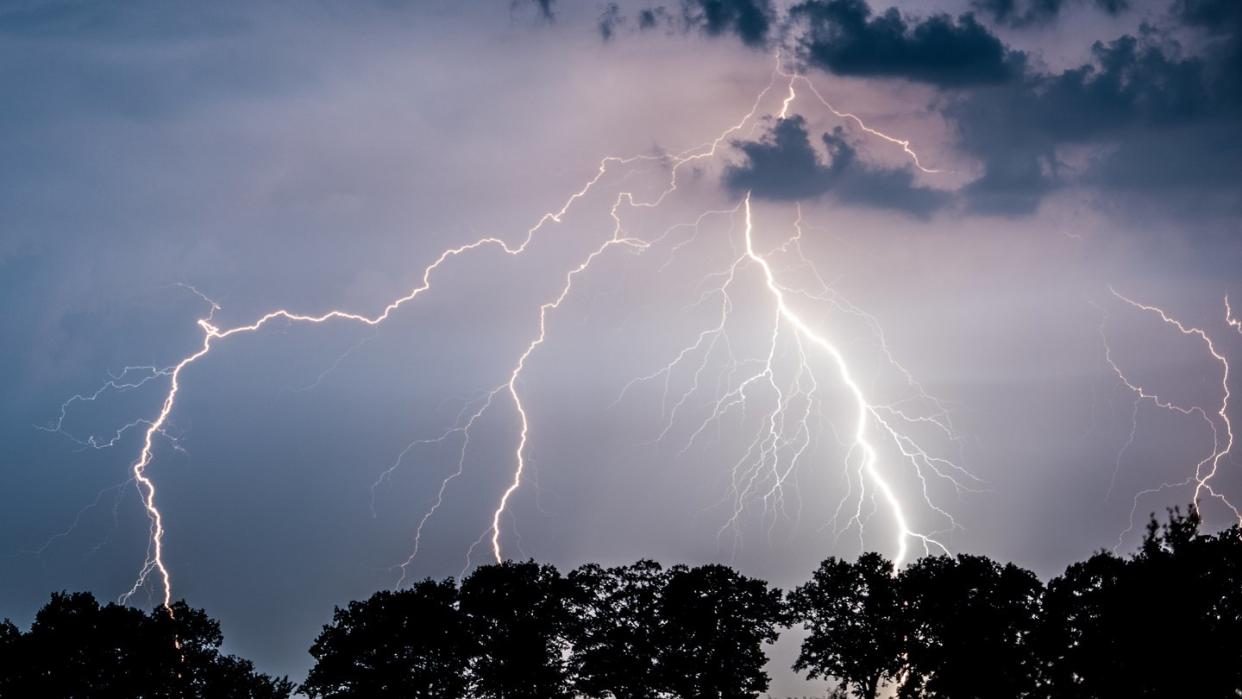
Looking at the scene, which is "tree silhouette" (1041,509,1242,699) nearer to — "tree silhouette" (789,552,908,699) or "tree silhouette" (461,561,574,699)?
"tree silhouette" (789,552,908,699)

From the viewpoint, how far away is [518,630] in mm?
40188

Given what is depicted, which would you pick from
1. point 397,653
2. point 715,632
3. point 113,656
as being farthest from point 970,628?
point 113,656

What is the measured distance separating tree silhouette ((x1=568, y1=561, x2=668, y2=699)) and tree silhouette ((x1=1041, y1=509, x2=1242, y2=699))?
15.4 metres

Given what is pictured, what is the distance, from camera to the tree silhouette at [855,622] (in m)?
36.5

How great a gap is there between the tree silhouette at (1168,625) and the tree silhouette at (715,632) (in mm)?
12646

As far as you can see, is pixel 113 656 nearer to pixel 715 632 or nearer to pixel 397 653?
pixel 397 653

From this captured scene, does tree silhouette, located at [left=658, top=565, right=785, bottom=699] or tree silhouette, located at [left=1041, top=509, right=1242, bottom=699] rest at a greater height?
tree silhouette, located at [left=658, top=565, right=785, bottom=699]

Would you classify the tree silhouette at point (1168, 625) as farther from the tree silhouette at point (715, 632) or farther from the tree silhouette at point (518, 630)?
the tree silhouette at point (518, 630)

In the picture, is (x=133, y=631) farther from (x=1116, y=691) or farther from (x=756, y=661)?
(x=1116, y=691)

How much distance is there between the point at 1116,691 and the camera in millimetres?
24672

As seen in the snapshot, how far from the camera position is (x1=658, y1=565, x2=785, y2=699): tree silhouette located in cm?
3859

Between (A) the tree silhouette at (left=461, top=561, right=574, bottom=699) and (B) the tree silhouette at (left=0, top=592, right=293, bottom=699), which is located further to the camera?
(A) the tree silhouette at (left=461, top=561, right=574, bottom=699)

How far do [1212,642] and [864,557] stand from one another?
51.9ft

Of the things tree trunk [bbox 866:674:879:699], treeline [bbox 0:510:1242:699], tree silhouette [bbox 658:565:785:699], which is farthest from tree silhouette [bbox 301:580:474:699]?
tree trunk [bbox 866:674:879:699]
